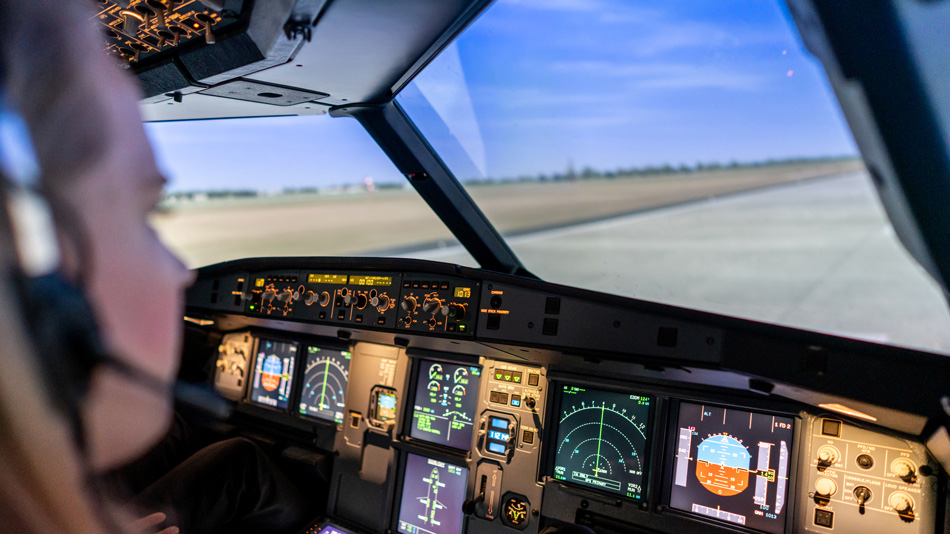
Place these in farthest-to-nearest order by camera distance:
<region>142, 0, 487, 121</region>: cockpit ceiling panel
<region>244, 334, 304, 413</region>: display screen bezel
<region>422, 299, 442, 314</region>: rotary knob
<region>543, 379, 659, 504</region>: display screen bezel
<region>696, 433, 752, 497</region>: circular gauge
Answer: <region>244, 334, 304, 413</region>: display screen bezel < <region>422, 299, 442, 314</region>: rotary knob < <region>543, 379, 659, 504</region>: display screen bezel < <region>696, 433, 752, 497</region>: circular gauge < <region>142, 0, 487, 121</region>: cockpit ceiling panel

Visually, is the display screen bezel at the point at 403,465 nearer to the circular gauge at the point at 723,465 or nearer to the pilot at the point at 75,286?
the circular gauge at the point at 723,465

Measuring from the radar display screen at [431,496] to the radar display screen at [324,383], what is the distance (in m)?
0.57

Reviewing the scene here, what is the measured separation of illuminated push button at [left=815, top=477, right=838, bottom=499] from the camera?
2.02m

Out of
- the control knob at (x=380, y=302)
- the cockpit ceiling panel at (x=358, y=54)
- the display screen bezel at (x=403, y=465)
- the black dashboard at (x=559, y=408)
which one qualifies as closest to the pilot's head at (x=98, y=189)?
the cockpit ceiling panel at (x=358, y=54)

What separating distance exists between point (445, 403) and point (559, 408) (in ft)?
1.98

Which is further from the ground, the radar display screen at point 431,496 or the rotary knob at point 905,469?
the rotary knob at point 905,469

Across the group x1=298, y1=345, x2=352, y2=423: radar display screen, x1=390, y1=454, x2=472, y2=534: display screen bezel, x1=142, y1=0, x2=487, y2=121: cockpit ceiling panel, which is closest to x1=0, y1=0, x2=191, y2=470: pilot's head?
x1=142, y1=0, x2=487, y2=121: cockpit ceiling panel

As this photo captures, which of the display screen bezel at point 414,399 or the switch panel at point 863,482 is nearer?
the switch panel at point 863,482

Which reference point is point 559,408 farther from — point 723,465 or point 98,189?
point 98,189

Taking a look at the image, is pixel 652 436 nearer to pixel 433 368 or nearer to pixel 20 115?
pixel 433 368

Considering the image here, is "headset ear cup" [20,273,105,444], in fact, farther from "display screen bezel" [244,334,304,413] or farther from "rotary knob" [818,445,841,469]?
A: "display screen bezel" [244,334,304,413]

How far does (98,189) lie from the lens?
27 cm

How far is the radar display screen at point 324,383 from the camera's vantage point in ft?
10.6

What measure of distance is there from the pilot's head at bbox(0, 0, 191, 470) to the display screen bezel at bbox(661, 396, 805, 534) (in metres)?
2.24
